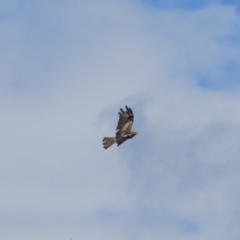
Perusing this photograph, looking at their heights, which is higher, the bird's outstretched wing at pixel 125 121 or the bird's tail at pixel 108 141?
the bird's outstretched wing at pixel 125 121

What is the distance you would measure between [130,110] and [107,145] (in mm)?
7919

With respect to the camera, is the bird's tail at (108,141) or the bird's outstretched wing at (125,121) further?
the bird's outstretched wing at (125,121)

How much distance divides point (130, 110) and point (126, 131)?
3.08 metres

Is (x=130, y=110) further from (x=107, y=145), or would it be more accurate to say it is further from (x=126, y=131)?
(x=107, y=145)

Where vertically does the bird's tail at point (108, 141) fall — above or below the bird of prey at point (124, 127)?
below

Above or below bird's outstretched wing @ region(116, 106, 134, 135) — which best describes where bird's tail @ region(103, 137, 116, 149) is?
below

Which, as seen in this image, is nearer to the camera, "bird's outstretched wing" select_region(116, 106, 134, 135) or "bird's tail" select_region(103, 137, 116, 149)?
"bird's tail" select_region(103, 137, 116, 149)

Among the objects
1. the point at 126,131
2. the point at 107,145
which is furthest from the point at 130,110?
the point at 107,145

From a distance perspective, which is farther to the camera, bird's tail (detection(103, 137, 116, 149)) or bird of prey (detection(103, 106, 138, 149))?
bird of prey (detection(103, 106, 138, 149))

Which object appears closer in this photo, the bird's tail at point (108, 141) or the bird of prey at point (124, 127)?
the bird's tail at point (108, 141)

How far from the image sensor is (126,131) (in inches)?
2640

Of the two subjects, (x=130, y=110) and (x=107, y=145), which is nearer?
(x=107, y=145)

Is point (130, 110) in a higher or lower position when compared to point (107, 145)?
higher

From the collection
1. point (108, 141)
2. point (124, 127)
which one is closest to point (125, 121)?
point (124, 127)
